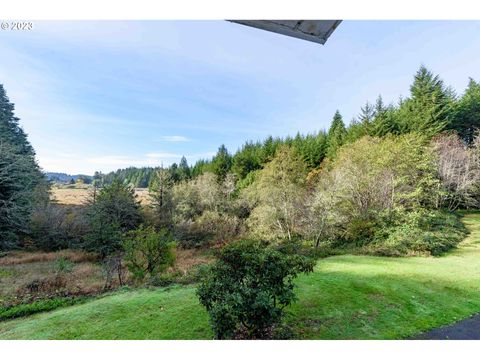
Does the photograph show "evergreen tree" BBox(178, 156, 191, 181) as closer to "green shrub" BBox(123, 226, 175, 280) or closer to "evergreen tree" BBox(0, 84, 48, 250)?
"evergreen tree" BBox(0, 84, 48, 250)

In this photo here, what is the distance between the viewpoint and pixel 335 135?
25.4 meters

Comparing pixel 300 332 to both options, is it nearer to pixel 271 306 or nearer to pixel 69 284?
pixel 271 306

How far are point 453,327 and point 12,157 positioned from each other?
18.4 m

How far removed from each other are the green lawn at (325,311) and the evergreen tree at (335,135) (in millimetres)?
16725

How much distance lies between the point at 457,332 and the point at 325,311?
2.31 m

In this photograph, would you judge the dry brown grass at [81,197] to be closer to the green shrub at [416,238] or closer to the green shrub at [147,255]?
the green shrub at [147,255]

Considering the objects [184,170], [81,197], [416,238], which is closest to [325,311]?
[416,238]

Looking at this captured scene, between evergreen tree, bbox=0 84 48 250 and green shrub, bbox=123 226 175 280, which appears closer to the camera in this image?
green shrub, bbox=123 226 175 280

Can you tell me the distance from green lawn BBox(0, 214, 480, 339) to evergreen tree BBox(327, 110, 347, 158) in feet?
54.9

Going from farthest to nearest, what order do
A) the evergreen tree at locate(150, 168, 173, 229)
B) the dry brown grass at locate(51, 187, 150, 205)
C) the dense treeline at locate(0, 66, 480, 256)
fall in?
the dry brown grass at locate(51, 187, 150, 205), the evergreen tree at locate(150, 168, 173, 229), the dense treeline at locate(0, 66, 480, 256)

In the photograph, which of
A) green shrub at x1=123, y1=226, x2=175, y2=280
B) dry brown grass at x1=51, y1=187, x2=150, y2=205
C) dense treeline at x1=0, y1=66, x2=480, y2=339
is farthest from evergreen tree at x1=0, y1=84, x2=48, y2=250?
green shrub at x1=123, y1=226, x2=175, y2=280

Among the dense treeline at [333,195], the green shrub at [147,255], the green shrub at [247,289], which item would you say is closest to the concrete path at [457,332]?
the green shrub at [247,289]

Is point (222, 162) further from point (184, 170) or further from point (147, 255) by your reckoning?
point (147, 255)

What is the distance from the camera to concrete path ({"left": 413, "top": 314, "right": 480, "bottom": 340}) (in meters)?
4.67
